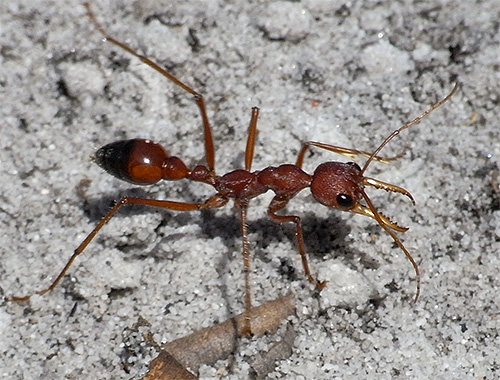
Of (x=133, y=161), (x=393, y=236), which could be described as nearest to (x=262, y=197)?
(x=133, y=161)

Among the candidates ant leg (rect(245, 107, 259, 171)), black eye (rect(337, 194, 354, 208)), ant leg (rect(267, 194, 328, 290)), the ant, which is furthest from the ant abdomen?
black eye (rect(337, 194, 354, 208))

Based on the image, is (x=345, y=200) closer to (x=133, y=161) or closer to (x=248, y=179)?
(x=248, y=179)

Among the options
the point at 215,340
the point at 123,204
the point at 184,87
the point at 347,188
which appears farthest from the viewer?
the point at 184,87

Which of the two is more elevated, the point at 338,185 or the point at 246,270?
the point at 338,185

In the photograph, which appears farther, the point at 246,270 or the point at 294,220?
the point at 294,220

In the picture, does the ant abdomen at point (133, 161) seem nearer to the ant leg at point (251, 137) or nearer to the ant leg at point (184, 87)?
the ant leg at point (184, 87)

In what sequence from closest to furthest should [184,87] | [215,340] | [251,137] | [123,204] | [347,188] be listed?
[215,340] → [347,188] → [123,204] → [251,137] → [184,87]

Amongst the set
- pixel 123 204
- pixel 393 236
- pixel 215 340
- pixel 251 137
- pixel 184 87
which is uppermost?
pixel 184 87
